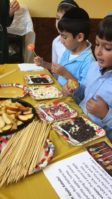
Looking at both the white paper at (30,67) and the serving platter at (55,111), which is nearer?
the serving platter at (55,111)

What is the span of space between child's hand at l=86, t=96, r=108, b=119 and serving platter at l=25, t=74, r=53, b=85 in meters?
0.42

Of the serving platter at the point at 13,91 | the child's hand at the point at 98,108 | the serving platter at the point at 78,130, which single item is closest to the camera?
the serving platter at the point at 78,130

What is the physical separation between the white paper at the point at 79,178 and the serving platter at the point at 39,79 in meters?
0.66

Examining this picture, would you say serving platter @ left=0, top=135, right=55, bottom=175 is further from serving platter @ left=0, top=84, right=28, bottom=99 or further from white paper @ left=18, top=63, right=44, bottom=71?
white paper @ left=18, top=63, right=44, bottom=71

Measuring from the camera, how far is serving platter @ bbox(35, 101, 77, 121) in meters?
1.17

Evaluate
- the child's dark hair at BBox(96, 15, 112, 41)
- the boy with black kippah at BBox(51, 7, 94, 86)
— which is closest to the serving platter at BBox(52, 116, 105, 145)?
the child's dark hair at BBox(96, 15, 112, 41)

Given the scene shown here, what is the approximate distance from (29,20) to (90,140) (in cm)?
238

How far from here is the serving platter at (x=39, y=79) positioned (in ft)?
4.99

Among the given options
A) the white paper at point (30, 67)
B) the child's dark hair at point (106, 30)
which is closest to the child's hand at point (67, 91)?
the child's dark hair at point (106, 30)

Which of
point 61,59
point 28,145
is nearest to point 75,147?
point 28,145

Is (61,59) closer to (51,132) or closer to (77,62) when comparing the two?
(77,62)

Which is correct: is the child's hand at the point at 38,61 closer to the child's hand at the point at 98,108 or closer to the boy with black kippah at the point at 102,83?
the boy with black kippah at the point at 102,83

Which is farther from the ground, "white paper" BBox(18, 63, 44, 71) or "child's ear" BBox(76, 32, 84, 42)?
"child's ear" BBox(76, 32, 84, 42)

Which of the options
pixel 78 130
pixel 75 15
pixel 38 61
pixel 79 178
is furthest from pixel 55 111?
pixel 75 15
